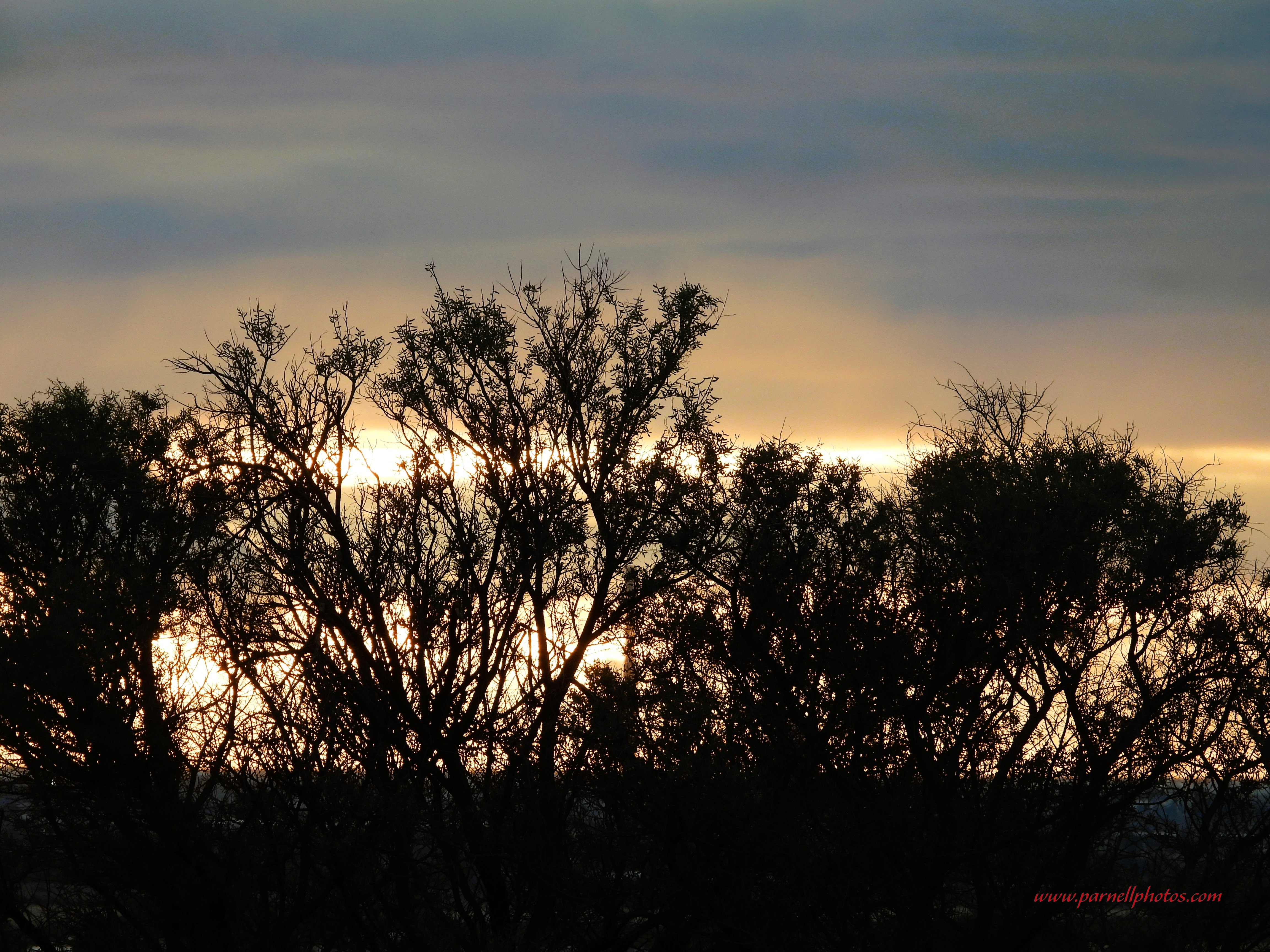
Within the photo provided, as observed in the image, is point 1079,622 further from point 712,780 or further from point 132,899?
point 132,899

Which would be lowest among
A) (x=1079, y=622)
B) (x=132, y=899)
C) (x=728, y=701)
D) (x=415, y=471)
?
(x=132, y=899)

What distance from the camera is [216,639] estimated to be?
20828mm

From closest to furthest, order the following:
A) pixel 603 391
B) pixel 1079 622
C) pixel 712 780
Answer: pixel 712 780 → pixel 1079 622 → pixel 603 391

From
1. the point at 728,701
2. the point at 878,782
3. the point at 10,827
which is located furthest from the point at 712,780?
the point at 10,827

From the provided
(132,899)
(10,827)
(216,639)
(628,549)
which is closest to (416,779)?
(216,639)

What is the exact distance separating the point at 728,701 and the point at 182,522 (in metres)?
13.5

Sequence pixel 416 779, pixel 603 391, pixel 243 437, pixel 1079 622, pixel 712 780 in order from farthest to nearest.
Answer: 1. pixel 603 391
2. pixel 243 437
3. pixel 416 779
4. pixel 1079 622
5. pixel 712 780

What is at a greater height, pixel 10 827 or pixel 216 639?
pixel 216 639

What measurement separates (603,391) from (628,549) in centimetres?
387

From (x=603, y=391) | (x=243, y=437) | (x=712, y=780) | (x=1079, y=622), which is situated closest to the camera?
(x=712, y=780)

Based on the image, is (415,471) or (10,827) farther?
(10,827)

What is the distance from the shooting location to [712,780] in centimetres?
1689

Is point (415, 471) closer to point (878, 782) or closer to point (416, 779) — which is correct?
point (416, 779)

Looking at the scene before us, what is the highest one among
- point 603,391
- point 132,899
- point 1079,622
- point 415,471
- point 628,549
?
point 603,391
